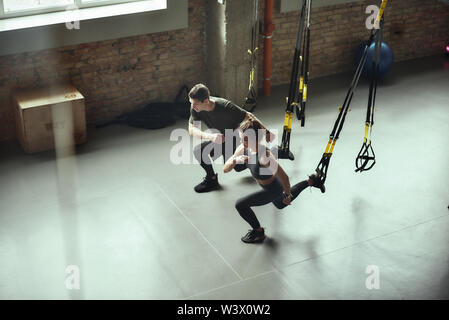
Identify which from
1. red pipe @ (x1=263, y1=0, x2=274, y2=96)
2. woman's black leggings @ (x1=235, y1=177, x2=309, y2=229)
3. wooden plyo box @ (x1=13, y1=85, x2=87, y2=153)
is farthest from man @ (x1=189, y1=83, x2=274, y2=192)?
red pipe @ (x1=263, y1=0, x2=274, y2=96)

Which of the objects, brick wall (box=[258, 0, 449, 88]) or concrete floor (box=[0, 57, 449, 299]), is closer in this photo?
concrete floor (box=[0, 57, 449, 299])

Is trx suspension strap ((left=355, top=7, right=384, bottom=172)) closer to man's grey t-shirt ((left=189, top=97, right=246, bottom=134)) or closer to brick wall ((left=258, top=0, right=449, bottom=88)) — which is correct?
man's grey t-shirt ((left=189, top=97, right=246, bottom=134))

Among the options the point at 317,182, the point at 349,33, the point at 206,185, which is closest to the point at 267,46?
the point at 349,33

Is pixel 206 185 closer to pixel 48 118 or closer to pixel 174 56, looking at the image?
pixel 48 118

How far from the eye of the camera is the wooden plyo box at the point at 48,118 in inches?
321

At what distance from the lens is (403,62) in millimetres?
11500

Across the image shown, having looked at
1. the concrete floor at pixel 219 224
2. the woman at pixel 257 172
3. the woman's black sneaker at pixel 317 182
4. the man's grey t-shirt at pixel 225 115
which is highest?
the man's grey t-shirt at pixel 225 115

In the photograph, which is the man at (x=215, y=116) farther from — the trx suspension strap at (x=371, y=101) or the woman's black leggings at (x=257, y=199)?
the trx suspension strap at (x=371, y=101)

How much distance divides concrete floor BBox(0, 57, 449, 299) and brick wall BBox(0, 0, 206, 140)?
0.47m

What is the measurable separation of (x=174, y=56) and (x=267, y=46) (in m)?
1.47

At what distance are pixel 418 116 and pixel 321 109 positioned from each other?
1.43 metres

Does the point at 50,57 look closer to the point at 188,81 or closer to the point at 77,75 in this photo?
the point at 77,75

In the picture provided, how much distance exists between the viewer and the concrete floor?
597 cm

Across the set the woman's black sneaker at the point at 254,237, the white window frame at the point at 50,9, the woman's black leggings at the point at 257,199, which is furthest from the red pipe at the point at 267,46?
the woman's black sneaker at the point at 254,237
